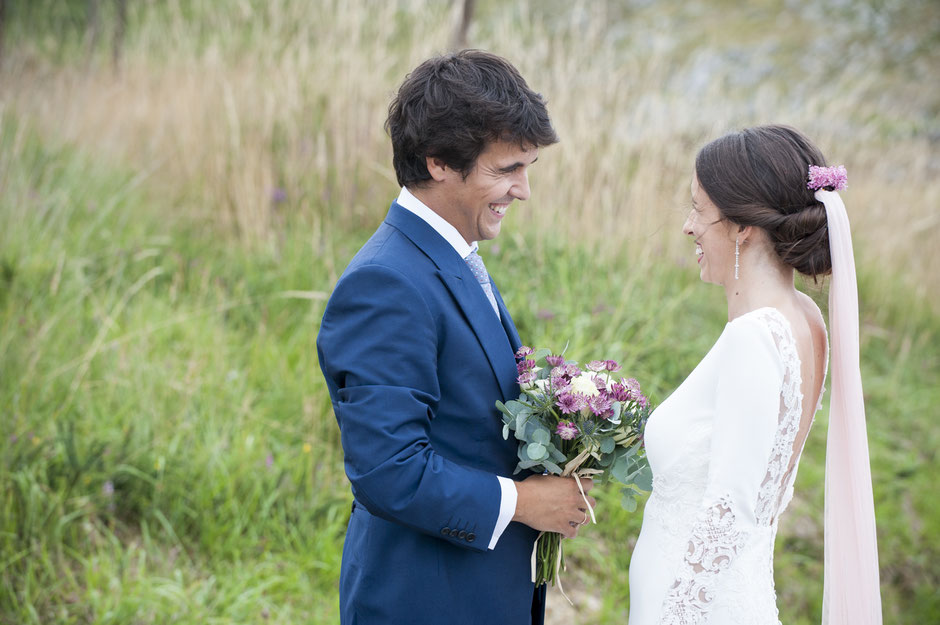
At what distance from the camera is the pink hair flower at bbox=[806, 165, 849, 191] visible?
212 centimetres

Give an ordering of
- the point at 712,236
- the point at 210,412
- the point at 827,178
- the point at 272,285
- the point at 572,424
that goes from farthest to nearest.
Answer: the point at 272,285 → the point at 210,412 → the point at 712,236 → the point at 827,178 → the point at 572,424

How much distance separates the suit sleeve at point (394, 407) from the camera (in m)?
1.74

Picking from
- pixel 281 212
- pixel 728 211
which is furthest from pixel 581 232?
pixel 728 211

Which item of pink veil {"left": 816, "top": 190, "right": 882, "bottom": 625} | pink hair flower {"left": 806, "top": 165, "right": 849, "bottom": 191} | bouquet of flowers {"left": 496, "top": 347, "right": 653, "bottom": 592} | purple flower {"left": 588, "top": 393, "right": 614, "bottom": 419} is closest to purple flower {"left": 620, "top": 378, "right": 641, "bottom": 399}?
bouquet of flowers {"left": 496, "top": 347, "right": 653, "bottom": 592}

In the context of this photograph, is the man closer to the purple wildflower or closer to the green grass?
the purple wildflower

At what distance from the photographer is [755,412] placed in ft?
6.41

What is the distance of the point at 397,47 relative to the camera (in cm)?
614

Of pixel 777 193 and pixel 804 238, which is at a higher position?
pixel 777 193

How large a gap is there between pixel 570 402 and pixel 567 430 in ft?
0.23

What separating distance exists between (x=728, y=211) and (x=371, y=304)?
1034 mm

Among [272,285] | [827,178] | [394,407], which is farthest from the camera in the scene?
[272,285]

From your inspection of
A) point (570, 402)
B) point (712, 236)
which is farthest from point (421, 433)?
point (712, 236)

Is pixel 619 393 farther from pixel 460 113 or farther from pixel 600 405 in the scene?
pixel 460 113

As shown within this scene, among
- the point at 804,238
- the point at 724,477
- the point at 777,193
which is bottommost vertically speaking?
the point at 724,477
